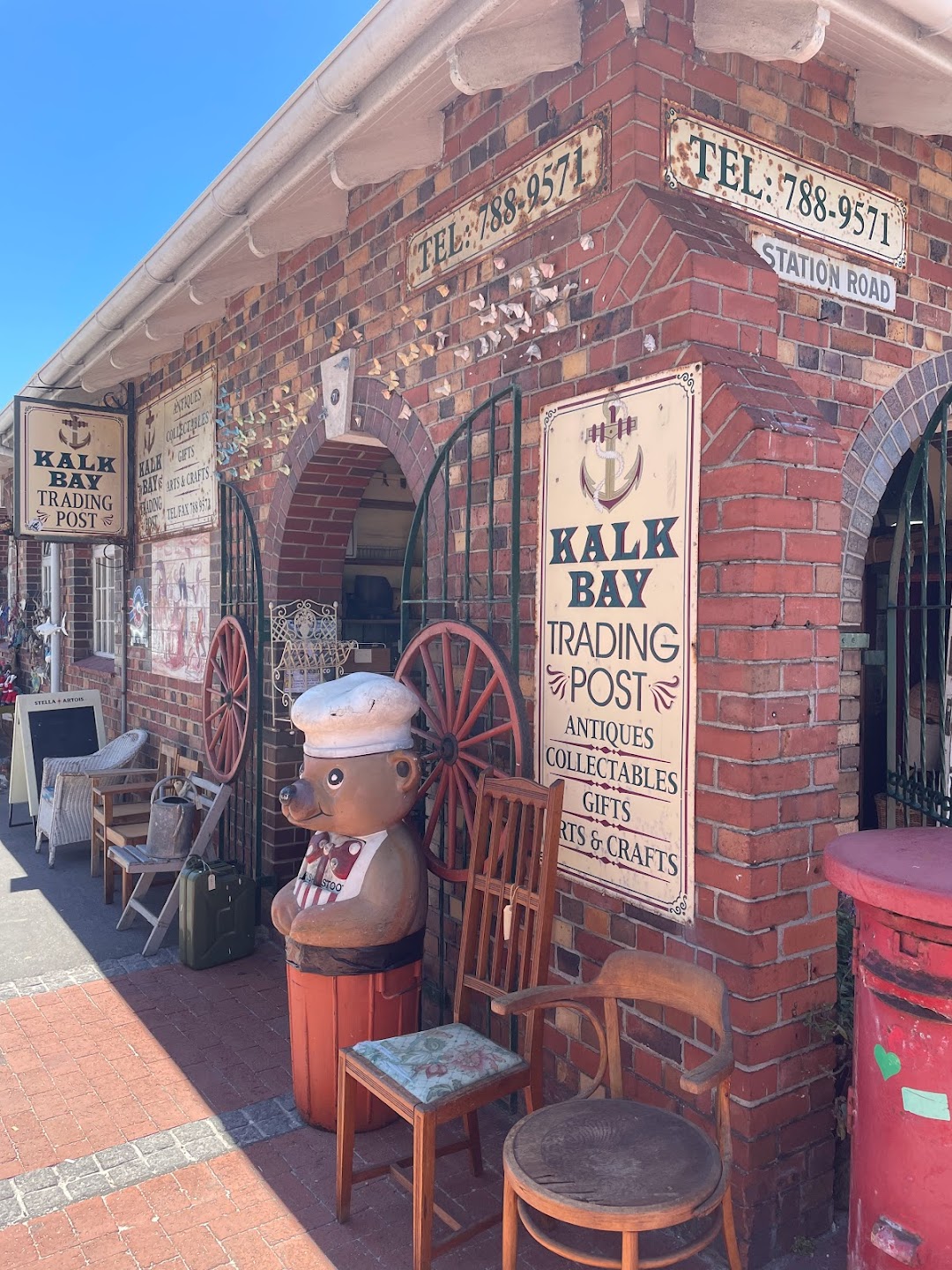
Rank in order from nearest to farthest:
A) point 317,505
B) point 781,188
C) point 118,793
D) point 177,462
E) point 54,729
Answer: point 781,188 < point 317,505 < point 118,793 < point 177,462 < point 54,729

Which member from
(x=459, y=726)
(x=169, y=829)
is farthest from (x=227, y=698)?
(x=459, y=726)

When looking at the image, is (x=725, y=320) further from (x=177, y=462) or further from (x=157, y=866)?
(x=177, y=462)

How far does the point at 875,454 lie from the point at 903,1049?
6.47 ft

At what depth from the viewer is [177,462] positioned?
256 inches

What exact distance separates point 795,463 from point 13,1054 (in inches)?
145

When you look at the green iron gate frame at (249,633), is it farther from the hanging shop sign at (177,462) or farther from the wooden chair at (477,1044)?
the wooden chair at (477,1044)

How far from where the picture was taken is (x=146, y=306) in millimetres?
5355

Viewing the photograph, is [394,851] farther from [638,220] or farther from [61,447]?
[61,447]

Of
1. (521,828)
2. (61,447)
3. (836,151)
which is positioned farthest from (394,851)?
(61,447)

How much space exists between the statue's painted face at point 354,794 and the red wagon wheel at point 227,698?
2.10 meters

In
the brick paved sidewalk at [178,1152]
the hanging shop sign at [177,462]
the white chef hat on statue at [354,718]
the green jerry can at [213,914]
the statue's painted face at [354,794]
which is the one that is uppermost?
the hanging shop sign at [177,462]

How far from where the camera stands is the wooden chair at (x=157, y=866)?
4.84m

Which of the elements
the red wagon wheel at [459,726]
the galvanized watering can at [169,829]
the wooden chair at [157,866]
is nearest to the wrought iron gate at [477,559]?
the red wagon wheel at [459,726]

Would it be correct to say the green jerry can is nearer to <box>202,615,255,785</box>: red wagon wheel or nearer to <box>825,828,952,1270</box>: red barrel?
<box>202,615,255,785</box>: red wagon wheel
